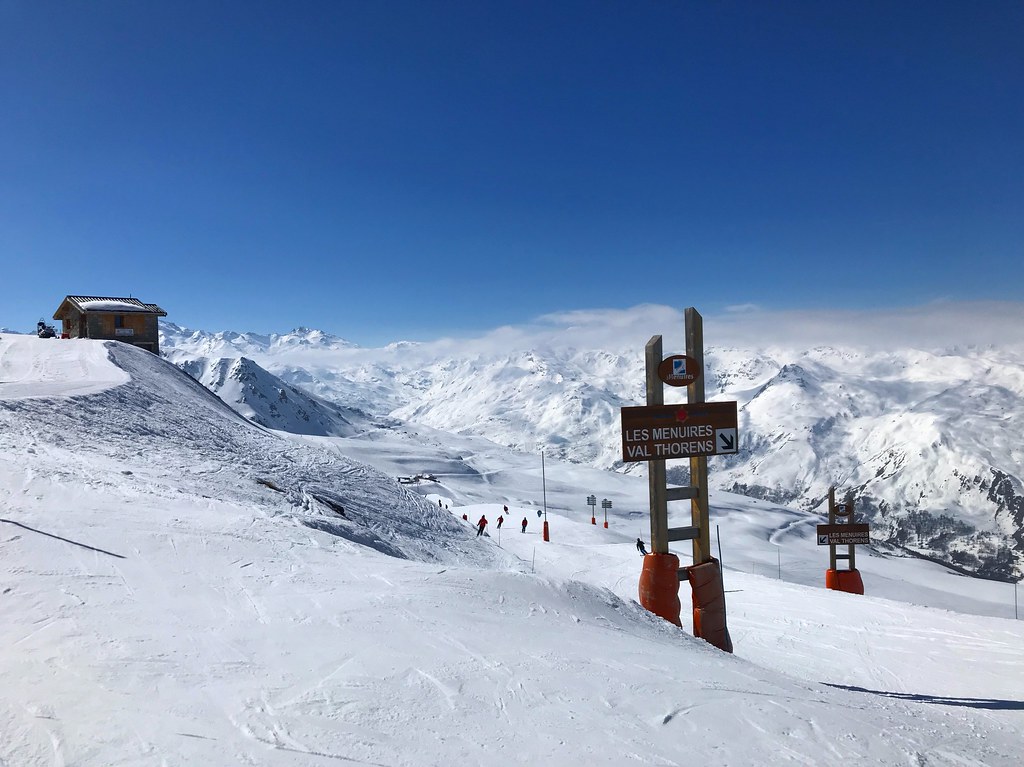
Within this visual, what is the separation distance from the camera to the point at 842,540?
96.5 ft

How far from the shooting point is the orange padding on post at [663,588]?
11438 millimetres

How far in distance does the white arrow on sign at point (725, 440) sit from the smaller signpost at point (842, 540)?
2052 centimetres

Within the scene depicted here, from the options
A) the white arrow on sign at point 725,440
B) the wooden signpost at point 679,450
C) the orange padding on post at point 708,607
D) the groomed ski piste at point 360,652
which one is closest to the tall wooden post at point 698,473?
the wooden signpost at point 679,450

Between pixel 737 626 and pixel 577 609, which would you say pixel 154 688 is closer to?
pixel 577 609

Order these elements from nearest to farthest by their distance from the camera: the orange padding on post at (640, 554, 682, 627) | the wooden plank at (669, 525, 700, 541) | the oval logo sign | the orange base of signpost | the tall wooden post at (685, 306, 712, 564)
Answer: the oval logo sign < the orange padding on post at (640, 554, 682, 627) < the wooden plank at (669, 525, 700, 541) < the tall wooden post at (685, 306, 712, 564) < the orange base of signpost

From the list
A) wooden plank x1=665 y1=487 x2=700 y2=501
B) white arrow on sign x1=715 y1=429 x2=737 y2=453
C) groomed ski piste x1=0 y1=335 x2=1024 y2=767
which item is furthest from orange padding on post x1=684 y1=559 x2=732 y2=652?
white arrow on sign x1=715 y1=429 x2=737 y2=453

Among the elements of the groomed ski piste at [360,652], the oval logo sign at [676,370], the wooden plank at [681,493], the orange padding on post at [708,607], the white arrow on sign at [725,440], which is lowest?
the orange padding on post at [708,607]

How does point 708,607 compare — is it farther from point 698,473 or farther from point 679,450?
point 679,450

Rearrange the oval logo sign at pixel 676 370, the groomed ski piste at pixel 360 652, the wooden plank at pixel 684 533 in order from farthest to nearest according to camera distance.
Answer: the wooden plank at pixel 684 533 < the oval logo sign at pixel 676 370 < the groomed ski piste at pixel 360 652

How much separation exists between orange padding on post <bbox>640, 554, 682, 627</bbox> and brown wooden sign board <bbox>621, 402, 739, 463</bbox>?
208 cm

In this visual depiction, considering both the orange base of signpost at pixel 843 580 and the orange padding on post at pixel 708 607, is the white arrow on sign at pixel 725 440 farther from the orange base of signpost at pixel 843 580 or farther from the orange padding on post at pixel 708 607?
the orange base of signpost at pixel 843 580

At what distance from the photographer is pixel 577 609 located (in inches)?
379

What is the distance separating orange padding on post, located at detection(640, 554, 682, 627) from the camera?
37.5 ft

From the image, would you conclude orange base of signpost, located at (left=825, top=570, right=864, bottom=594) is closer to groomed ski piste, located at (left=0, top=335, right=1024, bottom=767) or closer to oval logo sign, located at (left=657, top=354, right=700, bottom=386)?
groomed ski piste, located at (left=0, top=335, right=1024, bottom=767)
